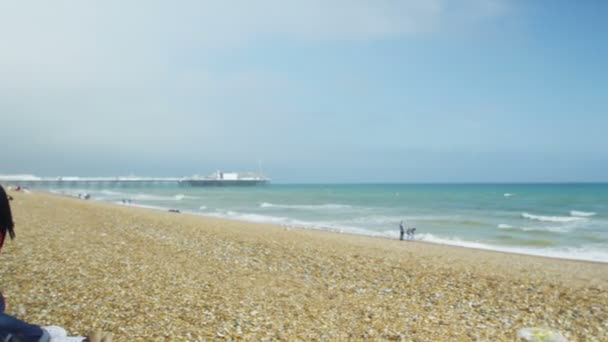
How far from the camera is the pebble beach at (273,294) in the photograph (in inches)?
222

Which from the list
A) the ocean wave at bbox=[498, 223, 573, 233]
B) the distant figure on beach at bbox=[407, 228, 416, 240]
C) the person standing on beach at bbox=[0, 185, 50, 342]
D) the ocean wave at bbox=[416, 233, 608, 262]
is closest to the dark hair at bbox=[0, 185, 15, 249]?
the person standing on beach at bbox=[0, 185, 50, 342]

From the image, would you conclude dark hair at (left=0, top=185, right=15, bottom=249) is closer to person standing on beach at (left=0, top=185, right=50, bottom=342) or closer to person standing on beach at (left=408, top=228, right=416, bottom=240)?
person standing on beach at (left=0, top=185, right=50, bottom=342)

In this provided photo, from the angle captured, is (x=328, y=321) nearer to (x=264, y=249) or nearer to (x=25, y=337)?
(x=25, y=337)

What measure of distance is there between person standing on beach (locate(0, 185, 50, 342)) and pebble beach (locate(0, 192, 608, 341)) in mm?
1281

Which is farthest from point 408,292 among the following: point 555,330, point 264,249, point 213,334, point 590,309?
point 264,249

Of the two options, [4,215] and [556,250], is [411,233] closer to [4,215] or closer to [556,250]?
[556,250]

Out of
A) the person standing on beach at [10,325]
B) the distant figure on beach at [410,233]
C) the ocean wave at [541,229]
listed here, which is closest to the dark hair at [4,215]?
the person standing on beach at [10,325]

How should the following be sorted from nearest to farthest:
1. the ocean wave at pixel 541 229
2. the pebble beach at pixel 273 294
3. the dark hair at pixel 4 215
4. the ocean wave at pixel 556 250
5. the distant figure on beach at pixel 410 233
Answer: the dark hair at pixel 4 215, the pebble beach at pixel 273 294, the ocean wave at pixel 556 250, the distant figure on beach at pixel 410 233, the ocean wave at pixel 541 229

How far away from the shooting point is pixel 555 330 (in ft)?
21.2

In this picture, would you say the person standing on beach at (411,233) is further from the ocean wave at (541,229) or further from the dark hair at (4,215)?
the dark hair at (4,215)

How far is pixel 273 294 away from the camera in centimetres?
736

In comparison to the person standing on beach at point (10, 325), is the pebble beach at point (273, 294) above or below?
below

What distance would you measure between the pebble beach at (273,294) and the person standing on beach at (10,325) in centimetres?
128

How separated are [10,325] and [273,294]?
4336 mm
